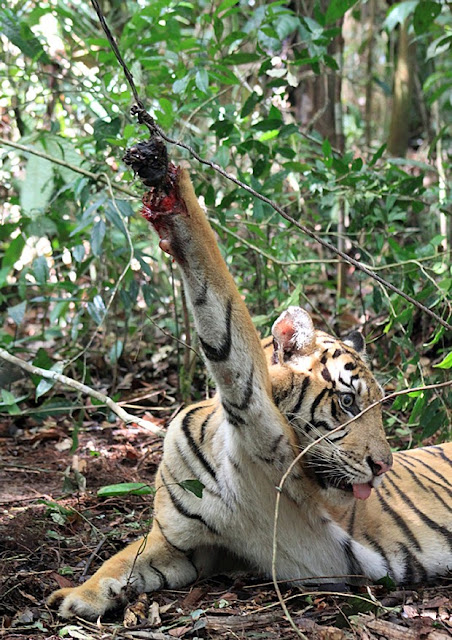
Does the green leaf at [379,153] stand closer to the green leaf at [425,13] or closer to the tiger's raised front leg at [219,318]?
the green leaf at [425,13]

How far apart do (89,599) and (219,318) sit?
1032mm

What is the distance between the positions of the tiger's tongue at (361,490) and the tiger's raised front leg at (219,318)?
0.43 metres

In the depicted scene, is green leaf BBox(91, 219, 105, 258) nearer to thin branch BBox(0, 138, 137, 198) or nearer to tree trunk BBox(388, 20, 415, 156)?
thin branch BBox(0, 138, 137, 198)

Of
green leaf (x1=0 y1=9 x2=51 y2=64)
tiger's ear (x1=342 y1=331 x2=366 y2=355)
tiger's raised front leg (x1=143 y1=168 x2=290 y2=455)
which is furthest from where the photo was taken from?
green leaf (x1=0 y1=9 x2=51 y2=64)

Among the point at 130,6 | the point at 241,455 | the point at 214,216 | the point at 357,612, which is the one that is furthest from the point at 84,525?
the point at 130,6

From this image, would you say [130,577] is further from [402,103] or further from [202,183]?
[402,103]

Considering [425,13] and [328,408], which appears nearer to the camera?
[328,408]

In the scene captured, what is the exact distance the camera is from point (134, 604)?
2553 mm

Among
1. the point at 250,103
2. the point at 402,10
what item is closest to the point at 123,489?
the point at 250,103

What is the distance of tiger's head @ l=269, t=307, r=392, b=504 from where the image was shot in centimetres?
257

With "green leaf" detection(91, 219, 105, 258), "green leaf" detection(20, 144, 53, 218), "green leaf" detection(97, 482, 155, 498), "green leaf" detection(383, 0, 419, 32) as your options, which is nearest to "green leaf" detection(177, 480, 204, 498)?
"green leaf" detection(97, 482, 155, 498)

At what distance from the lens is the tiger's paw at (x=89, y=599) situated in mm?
2428

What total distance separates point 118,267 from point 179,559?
2.74 m

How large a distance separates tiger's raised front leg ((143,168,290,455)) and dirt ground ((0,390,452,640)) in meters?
0.56
